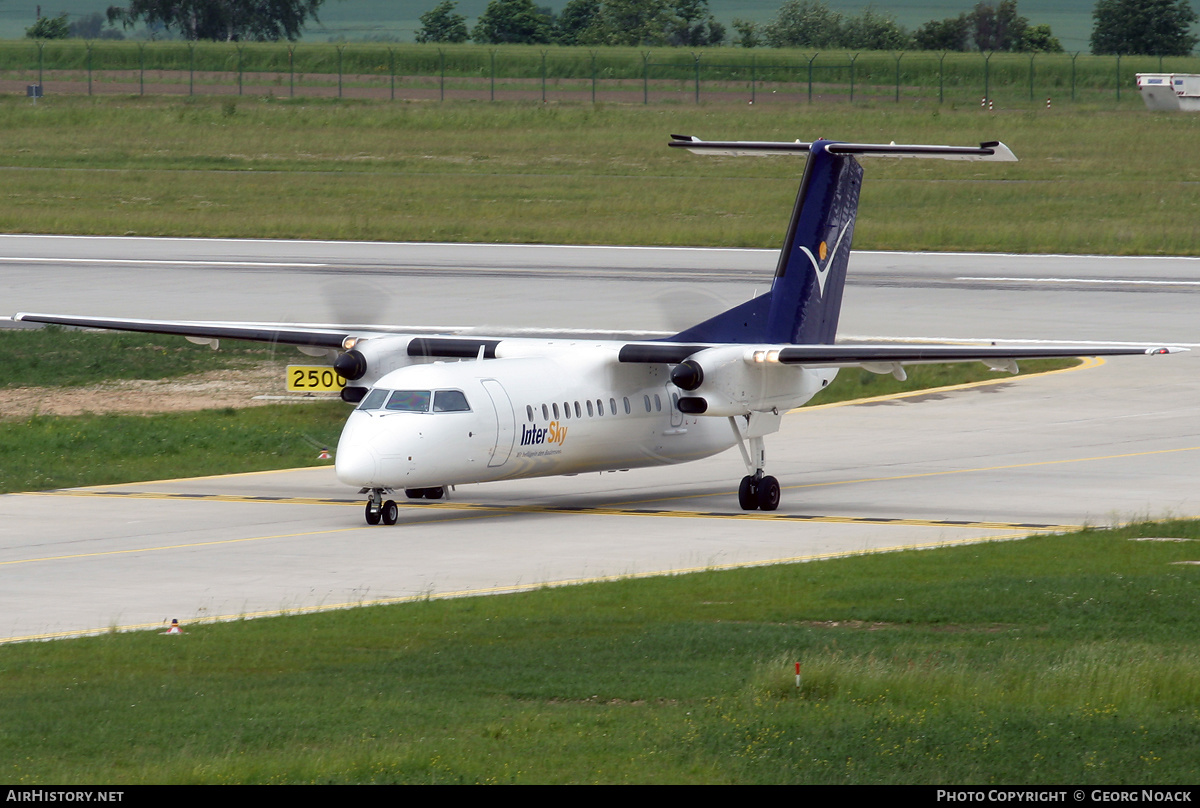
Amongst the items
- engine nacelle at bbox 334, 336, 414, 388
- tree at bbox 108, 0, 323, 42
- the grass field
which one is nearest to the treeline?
tree at bbox 108, 0, 323, 42

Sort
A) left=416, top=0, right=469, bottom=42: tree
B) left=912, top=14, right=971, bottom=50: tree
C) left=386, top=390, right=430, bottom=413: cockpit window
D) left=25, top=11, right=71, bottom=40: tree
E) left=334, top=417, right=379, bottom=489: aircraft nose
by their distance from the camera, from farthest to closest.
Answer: left=25, top=11, right=71, bottom=40: tree
left=416, top=0, right=469, bottom=42: tree
left=912, top=14, right=971, bottom=50: tree
left=386, top=390, right=430, bottom=413: cockpit window
left=334, top=417, right=379, bottom=489: aircraft nose

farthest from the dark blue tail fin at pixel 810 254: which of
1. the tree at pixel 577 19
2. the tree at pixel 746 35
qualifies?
the tree at pixel 746 35

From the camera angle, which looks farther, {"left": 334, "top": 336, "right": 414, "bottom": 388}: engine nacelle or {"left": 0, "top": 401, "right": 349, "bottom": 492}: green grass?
{"left": 0, "top": 401, "right": 349, "bottom": 492}: green grass

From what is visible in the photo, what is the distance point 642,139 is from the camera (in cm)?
8856

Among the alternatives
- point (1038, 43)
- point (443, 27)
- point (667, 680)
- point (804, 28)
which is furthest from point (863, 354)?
point (443, 27)

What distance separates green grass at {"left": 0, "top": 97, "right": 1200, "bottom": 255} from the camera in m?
63.8

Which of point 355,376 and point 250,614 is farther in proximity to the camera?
point 355,376

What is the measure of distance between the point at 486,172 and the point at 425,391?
5778 centimetres

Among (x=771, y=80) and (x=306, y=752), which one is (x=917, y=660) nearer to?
(x=306, y=752)

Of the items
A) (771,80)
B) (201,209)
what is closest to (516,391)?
(201,209)

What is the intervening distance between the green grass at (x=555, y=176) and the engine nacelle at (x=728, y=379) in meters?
36.7

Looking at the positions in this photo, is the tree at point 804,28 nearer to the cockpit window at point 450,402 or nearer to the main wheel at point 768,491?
the main wheel at point 768,491

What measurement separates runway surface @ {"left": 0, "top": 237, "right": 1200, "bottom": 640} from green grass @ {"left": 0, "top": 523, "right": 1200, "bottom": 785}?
2284 millimetres

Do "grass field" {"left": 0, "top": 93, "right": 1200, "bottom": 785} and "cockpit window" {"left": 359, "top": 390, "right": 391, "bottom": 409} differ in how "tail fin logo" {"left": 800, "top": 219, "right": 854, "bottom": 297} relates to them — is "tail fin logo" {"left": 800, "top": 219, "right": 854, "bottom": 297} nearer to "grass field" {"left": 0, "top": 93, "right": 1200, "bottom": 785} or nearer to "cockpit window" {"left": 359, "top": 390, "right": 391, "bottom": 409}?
"grass field" {"left": 0, "top": 93, "right": 1200, "bottom": 785}
